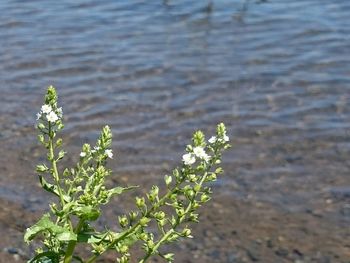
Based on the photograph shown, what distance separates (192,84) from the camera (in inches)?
416

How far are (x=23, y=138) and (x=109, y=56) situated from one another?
11.6 feet

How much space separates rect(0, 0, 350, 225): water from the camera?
8141mm

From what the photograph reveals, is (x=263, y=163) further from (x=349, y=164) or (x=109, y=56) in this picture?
(x=109, y=56)

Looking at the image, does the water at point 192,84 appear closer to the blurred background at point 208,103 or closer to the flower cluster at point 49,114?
the blurred background at point 208,103

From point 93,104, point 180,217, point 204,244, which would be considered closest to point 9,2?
point 93,104

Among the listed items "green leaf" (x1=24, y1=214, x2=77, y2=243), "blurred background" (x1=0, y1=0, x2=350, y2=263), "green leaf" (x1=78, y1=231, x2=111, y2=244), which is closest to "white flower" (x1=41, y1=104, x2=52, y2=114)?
"green leaf" (x1=24, y1=214, x2=77, y2=243)

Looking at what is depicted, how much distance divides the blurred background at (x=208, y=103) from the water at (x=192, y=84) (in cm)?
2

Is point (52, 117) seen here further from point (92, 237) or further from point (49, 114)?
point (92, 237)

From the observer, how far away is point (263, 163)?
323 inches

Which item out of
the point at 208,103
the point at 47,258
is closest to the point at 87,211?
the point at 47,258

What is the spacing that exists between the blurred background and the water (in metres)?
0.02

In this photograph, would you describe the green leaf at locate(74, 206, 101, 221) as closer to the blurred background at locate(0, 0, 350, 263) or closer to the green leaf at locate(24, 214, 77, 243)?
the green leaf at locate(24, 214, 77, 243)

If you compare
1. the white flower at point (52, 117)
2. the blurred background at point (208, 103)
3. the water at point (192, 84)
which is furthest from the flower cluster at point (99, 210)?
the water at point (192, 84)

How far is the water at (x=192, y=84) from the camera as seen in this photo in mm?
8141
